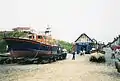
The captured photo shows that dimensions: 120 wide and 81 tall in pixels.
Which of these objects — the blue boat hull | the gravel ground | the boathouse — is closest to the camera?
the gravel ground

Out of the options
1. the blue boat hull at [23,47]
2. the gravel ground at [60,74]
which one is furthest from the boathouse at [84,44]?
the gravel ground at [60,74]

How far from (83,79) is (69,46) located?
Result: 86130 mm

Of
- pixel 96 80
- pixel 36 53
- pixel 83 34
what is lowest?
pixel 96 80

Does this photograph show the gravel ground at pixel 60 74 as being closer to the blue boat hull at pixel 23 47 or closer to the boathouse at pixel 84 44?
the blue boat hull at pixel 23 47

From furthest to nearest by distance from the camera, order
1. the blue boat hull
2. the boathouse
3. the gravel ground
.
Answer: the boathouse → the blue boat hull → the gravel ground

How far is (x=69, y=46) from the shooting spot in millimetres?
107812

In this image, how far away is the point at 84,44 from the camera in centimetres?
10169

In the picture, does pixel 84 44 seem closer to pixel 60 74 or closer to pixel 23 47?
pixel 23 47

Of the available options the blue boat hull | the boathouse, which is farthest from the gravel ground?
the boathouse

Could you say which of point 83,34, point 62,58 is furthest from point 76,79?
point 83,34

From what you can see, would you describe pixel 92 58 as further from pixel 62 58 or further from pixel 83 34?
pixel 83 34

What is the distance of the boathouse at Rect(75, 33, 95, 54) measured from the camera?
96662 millimetres

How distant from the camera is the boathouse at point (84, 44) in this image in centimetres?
9666

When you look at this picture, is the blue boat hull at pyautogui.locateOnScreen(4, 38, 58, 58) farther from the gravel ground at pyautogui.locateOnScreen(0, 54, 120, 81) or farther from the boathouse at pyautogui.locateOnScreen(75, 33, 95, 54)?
the boathouse at pyautogui.locateOnScreen(75, 33, 95, 54)
